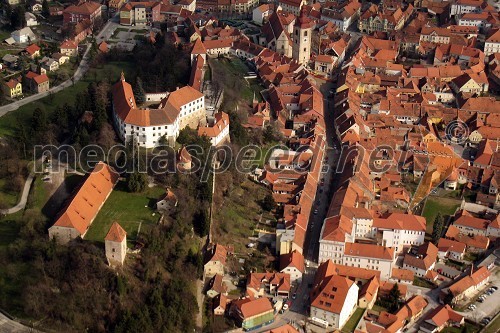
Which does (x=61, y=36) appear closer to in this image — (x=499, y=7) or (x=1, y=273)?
(x=1, y=273)

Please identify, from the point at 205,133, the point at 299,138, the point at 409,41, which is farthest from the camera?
the point at 409,41

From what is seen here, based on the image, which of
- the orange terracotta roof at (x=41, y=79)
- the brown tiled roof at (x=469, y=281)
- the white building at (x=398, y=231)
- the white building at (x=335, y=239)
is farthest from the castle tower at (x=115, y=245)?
the orange terracotta roof at (x=41, y=79)

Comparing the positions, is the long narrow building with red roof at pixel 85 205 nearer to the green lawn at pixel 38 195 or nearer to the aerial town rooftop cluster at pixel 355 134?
the aerial town rooftop cluster at pixel 355 134

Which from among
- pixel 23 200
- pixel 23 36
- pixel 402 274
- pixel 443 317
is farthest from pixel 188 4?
pixel 443 317

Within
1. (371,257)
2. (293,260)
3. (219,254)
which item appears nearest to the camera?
(219,254)

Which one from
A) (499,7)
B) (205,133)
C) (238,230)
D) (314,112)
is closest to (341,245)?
(238,230)

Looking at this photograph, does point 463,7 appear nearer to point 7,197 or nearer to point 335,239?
point 335,239
